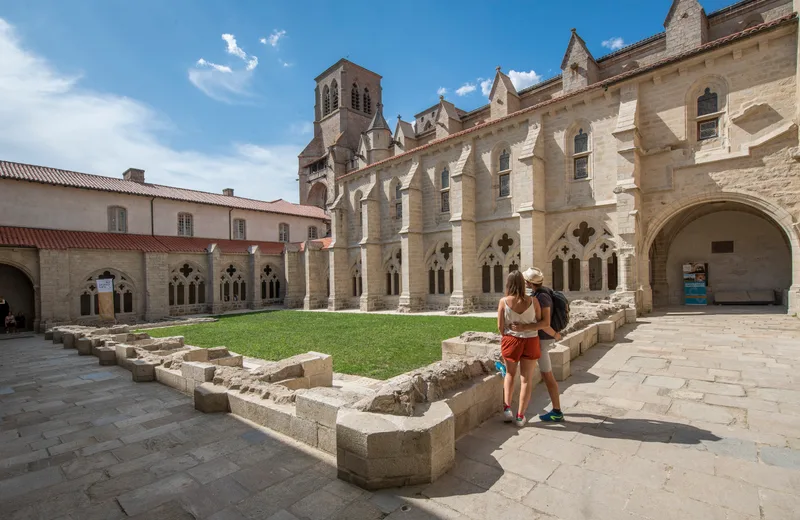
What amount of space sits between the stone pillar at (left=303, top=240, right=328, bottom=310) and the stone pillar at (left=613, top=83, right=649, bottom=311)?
19768mm

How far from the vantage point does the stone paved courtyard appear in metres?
2.84

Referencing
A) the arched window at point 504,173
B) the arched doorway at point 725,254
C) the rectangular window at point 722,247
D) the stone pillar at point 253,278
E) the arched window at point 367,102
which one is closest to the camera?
the arched doorway at point 725,254

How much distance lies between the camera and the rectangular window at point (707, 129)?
43.0 ft

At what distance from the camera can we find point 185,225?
27.2 meters

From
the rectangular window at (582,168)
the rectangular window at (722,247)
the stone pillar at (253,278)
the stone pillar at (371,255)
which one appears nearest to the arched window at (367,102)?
the stone pillar at (371,255)

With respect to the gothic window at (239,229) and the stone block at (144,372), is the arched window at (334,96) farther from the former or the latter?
the stone block at (144,372)

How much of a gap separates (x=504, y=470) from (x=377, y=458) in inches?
47.7

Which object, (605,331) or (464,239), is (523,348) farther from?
(464,239)

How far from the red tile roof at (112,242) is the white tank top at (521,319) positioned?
24478 mm

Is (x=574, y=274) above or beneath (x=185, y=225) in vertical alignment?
beneath

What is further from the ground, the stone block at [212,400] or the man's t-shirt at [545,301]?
the man's t-shirt at [545,301]

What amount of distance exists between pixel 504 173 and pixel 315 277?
618 inches

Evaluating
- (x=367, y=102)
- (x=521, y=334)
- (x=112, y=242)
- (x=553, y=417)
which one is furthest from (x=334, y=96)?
(x=553, y=417)

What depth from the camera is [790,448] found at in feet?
11.7
